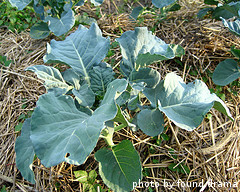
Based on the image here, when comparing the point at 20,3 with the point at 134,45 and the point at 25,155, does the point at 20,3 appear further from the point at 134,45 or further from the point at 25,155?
the point at 25,155

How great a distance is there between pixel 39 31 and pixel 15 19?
0.43 meters

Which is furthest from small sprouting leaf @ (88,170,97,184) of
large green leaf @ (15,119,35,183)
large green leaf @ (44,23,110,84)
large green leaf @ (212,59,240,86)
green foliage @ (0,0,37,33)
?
green foliage @ (0,0,37,33)

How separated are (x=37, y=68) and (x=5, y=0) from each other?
1832mm

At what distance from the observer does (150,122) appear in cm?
107

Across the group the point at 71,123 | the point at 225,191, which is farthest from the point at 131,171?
the point at 225,191

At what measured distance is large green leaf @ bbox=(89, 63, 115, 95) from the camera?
110cm

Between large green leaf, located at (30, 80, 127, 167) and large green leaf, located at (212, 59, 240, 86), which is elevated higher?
large green leaf, located at (30, 80, 127, 167)

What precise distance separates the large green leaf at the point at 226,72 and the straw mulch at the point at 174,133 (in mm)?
89

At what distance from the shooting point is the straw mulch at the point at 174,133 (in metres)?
1.22

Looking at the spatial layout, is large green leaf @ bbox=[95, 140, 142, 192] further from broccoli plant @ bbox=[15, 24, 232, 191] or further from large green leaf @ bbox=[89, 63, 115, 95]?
large green leaf @ bbox=[89, 63, 115, 95]

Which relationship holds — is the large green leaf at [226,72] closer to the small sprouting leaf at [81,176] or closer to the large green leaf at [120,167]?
the large green leaf at [120,167]

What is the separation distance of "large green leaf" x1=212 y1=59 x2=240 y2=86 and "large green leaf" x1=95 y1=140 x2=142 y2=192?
2.88 ft

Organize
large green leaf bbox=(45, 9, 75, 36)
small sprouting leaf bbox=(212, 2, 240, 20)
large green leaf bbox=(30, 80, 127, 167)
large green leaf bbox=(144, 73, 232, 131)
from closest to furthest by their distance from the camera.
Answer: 1. large green leaf bbox=(30, 80, 127, 167)
2. large green leaf bbox=(144, 73, 232, 131)
3. small sprouting leaf bbox=(212, 2, 240, 20)
4. large green leaf bbox=(45, 9, 75, 36)

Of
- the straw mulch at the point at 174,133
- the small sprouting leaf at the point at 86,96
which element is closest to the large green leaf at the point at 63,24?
the straw mulch at the point at 174,133
